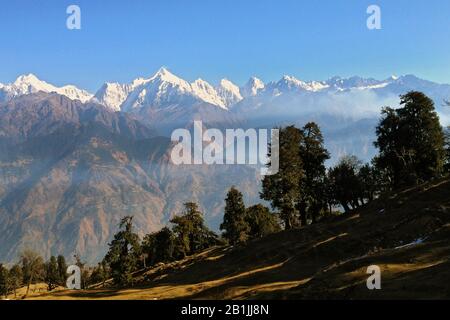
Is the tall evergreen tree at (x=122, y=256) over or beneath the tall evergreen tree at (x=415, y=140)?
beneath

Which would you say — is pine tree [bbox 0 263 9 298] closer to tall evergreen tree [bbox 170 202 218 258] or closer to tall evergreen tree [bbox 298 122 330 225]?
tall evergreen tree [bbox 170 202 218 258]

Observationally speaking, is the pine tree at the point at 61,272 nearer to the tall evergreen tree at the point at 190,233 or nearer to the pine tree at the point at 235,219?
the tall evergreen tree at the point at 190,233

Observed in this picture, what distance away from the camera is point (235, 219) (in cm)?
10556

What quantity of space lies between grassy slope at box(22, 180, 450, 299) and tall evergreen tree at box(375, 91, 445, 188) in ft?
47.4

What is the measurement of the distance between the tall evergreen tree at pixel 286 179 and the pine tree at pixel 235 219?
1048 inches

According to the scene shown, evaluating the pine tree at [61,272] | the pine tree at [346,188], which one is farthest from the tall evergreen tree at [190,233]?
the pine tree at [61,272]

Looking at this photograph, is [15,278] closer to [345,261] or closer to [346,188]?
[346,188]

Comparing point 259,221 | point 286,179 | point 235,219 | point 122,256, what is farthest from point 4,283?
point 286,179

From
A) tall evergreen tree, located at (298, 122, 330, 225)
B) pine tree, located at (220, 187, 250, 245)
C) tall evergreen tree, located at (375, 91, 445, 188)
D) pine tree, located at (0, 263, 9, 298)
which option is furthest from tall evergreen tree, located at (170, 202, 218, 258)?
tall evergreen tree, located at (375, 91, 445, 188)

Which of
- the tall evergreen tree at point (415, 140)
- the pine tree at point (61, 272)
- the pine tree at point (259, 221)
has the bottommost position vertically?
the pine tree at point (61, 272)

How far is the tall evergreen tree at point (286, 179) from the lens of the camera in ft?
252

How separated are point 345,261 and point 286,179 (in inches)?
1372
